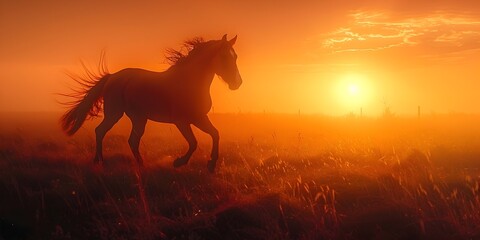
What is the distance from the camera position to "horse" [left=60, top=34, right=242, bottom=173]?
8875mm

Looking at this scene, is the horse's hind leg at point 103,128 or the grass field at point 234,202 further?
the horse's hind leg at point 103,128

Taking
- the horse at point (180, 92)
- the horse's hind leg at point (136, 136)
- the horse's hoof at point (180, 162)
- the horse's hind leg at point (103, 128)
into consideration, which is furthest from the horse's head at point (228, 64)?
the horse's hind leg at point (103, 128)

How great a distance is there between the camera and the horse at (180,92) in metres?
8.88

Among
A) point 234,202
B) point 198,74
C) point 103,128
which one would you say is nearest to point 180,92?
point 198,74

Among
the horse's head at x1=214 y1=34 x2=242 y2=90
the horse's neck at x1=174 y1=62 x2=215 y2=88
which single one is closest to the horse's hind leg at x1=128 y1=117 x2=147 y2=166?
the horse's neck at x1=174 y1=62 x2=215 y2=88

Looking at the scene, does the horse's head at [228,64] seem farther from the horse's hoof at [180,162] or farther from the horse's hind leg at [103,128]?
the horse's hind leg at [103,128]

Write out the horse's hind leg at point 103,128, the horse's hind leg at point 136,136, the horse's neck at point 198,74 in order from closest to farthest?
1. the horse's neck at point 198,74
2. the horse's hind leg at point 136,136
3. the horse's hind leg at point 103,128

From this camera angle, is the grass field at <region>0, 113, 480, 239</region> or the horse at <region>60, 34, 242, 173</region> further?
the horse at <region>60, 34, 242, 173</region>

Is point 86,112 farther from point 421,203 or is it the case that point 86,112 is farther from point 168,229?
point 421,203

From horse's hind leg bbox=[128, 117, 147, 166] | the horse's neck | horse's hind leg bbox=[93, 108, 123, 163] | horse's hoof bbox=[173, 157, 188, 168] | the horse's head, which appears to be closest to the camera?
the horse's head

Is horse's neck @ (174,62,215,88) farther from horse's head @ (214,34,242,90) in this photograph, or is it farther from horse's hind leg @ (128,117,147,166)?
horse's hind leg @ (128,117,147,166)

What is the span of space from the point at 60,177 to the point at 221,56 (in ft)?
12.7

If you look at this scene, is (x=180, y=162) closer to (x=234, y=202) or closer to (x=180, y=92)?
(x=180, y=92)

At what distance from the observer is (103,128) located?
984 centimetres
